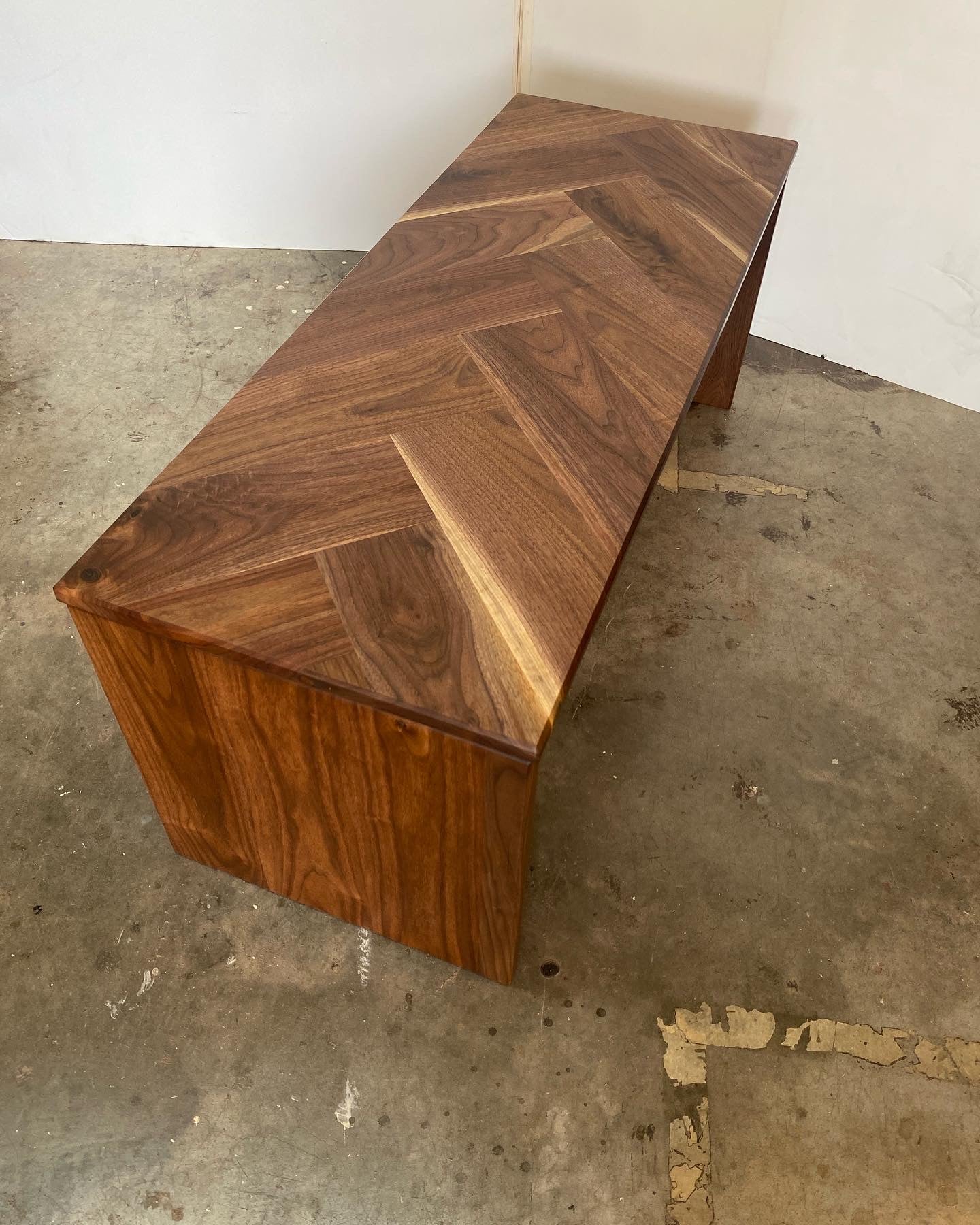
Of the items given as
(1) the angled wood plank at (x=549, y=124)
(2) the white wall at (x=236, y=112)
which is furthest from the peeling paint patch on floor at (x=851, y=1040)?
→ (2) the white wall at (x=236, y=112)

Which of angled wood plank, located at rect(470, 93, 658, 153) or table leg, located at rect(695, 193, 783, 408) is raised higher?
angled wood plank, located at rect(470, 93, 658, 153)

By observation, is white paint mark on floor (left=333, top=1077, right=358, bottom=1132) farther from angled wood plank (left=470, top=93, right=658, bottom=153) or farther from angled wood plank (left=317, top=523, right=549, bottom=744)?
angled wood plank (left=470, top=93, right=658, bottom=153)

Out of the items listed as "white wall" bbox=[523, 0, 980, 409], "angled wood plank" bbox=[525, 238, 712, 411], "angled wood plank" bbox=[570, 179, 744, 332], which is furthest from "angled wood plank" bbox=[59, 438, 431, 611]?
"white wall" bbox=[523, 0, 980, 409]

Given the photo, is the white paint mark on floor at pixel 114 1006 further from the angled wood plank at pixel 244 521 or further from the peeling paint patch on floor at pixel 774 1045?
the peeling paint patch on floor at pixel 774 1045

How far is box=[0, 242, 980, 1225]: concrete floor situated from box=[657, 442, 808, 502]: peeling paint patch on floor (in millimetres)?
29

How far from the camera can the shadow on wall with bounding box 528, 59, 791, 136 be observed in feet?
5.66

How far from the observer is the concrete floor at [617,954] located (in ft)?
3.22

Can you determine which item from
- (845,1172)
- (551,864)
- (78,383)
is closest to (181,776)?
(551,864)

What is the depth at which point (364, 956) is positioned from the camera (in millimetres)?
1121

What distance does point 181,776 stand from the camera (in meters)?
1.04

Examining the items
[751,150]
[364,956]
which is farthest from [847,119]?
[364,956]

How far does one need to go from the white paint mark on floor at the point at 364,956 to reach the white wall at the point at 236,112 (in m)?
1.58

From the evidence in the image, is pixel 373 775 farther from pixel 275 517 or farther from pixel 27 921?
pixel 27 921

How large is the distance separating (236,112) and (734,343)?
1.13 m
